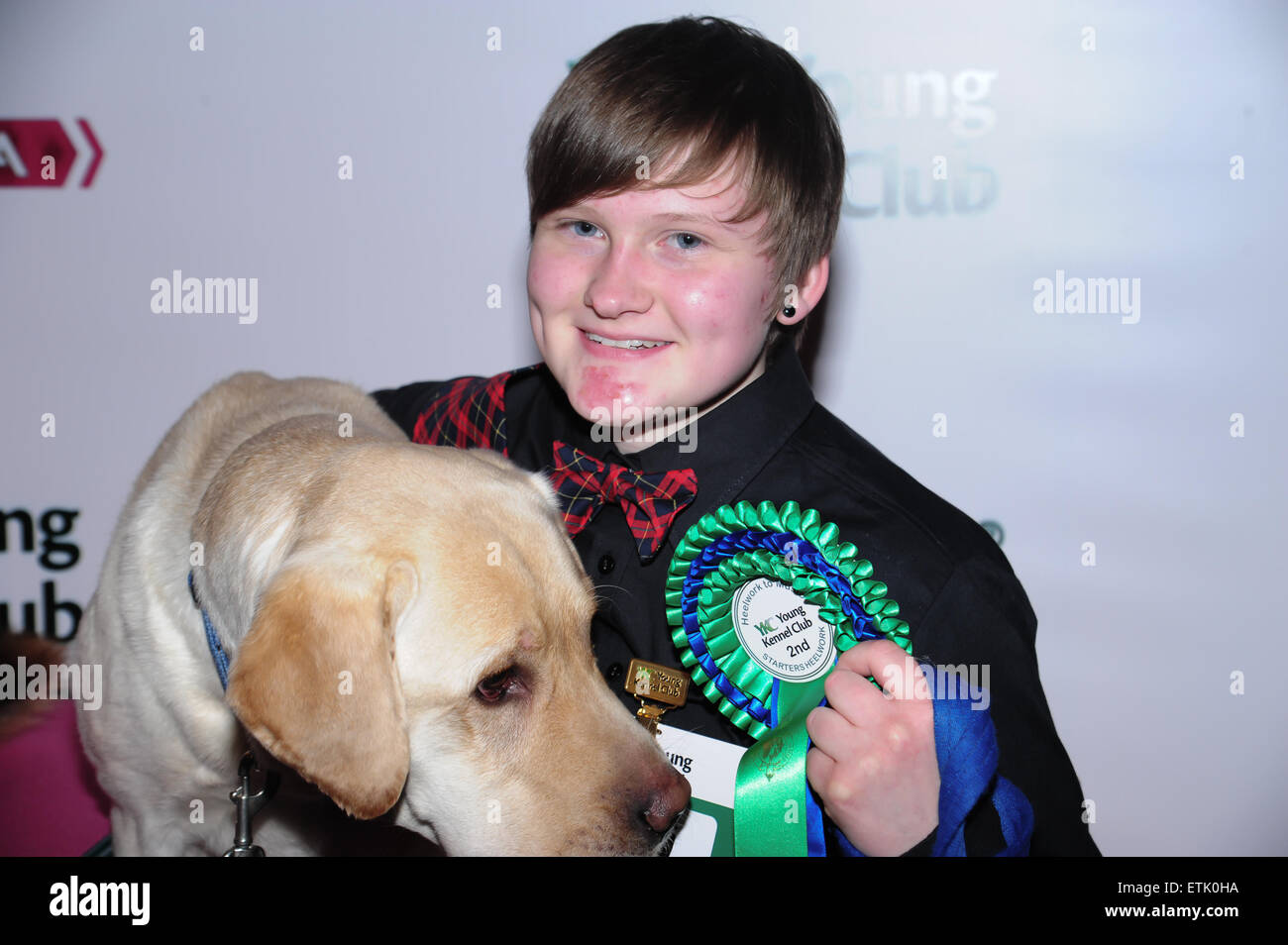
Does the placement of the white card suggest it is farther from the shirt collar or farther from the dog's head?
the shirt collar

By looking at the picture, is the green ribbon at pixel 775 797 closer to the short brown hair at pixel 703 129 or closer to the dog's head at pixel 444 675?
the dog's head at pixel 444 675

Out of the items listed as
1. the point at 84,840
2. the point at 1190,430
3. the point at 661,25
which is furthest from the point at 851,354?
the point at 84,840

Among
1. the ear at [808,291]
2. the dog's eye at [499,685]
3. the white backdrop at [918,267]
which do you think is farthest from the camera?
the white backdrop at [918,267]

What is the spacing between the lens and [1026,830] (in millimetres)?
1699

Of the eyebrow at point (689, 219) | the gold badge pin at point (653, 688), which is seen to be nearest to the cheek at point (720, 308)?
the eyebrow at point (689, 219)

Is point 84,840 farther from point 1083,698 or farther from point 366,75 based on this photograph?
point 1083,698

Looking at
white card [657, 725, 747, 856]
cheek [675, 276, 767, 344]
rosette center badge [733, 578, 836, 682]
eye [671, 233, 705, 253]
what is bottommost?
white card [657, 725, 747, 856]

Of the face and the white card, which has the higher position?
the face

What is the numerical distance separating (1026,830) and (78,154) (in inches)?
141

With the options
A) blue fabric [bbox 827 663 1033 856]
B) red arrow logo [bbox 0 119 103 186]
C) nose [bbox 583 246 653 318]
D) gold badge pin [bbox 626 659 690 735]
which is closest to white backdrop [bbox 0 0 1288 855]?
red arrow logo [bbox 0 119 103 186]

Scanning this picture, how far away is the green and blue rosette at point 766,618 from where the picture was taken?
1790mm

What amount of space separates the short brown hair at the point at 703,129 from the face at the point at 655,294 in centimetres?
4

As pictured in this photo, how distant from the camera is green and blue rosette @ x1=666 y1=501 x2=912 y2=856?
1.79 m

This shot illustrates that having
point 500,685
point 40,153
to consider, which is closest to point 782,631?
point 500,685
